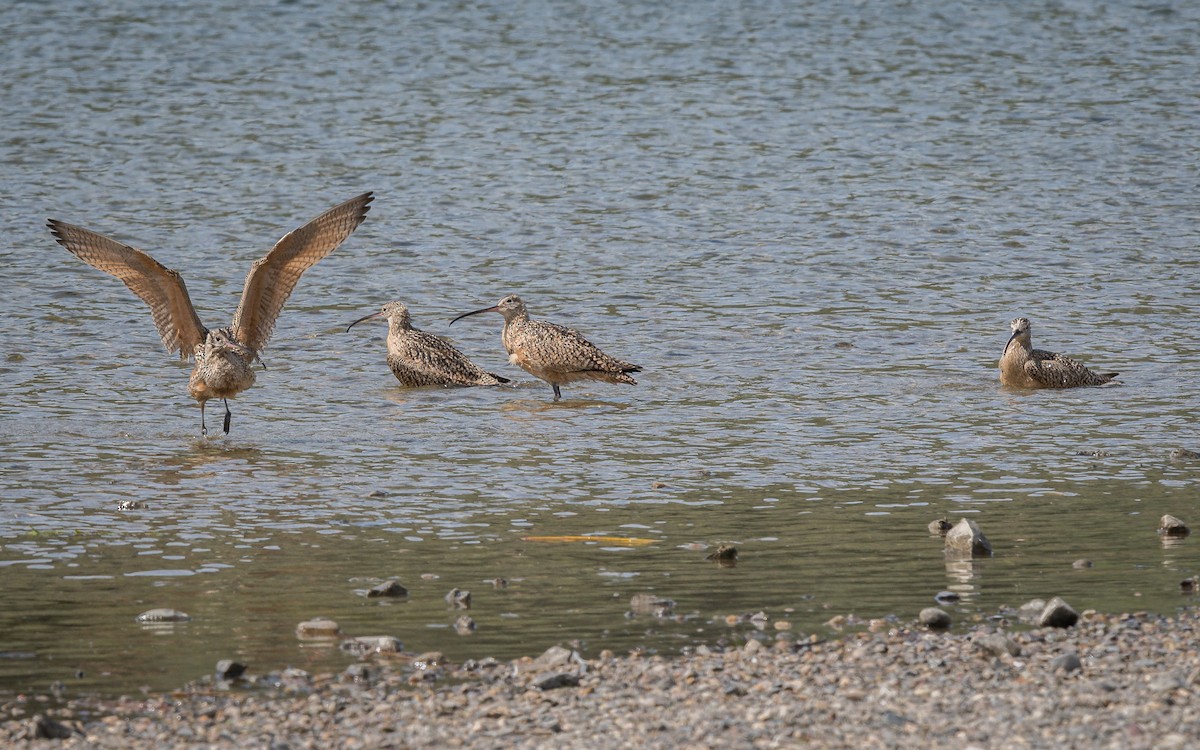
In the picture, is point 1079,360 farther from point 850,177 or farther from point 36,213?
point 36,213

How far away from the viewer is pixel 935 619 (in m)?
6.75

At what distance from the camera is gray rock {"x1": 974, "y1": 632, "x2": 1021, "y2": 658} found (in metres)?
6.35

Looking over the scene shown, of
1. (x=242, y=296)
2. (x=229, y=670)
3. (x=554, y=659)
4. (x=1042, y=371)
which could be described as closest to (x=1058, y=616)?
(x=554, y=659)

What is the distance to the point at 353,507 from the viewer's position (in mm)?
9023

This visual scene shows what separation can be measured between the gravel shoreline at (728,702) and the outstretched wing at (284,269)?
626 centimetres

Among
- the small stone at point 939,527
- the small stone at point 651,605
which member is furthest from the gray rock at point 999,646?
the small stone at point 939,527

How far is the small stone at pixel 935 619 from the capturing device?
22.2 ft

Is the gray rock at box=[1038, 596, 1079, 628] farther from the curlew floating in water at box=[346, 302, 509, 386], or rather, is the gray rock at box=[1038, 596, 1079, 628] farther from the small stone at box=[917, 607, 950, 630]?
the curlew floating in water at box=[346, 302, 509, 386]

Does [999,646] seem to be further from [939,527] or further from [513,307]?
[513,307]

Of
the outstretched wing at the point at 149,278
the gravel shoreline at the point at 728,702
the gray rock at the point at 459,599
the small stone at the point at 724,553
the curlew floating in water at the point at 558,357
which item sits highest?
the outstretched wing at the point at 149,278

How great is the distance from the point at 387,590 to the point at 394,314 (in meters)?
6.77

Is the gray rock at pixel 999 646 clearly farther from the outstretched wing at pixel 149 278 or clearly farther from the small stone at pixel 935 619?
the outstretched wing at pixel 149 278

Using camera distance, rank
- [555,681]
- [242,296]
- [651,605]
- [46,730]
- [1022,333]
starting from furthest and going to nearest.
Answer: [1022,333] < [242,296] < [651,605] < [555,681] < [46,730]

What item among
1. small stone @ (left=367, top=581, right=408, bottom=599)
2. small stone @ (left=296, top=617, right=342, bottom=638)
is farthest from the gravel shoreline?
small stone @ (left=367, top=581, right=408, bottom=599)
